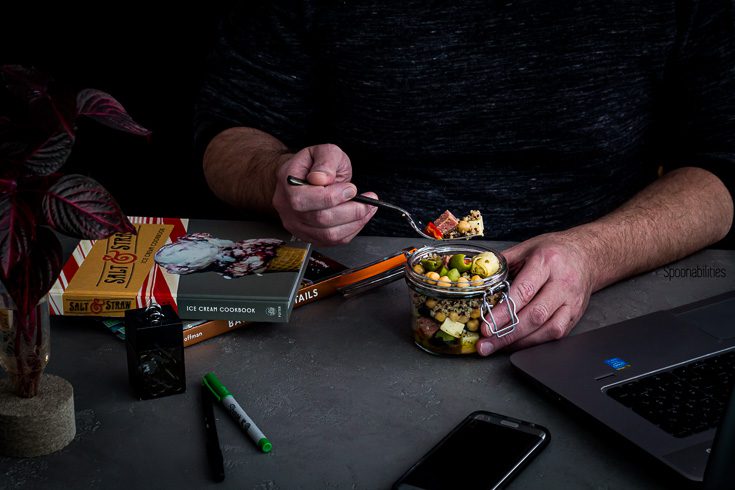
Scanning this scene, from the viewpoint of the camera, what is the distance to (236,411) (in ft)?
2.83

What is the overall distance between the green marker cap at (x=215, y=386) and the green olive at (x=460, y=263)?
1.07 ft

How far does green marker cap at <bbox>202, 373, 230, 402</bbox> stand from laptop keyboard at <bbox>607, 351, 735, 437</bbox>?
17.4 inches

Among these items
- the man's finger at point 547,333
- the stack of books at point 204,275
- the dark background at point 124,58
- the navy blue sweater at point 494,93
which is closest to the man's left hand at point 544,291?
the man's finger at point 547,333

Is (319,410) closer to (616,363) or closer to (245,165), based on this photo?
(616,363)

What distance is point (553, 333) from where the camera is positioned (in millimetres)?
1006

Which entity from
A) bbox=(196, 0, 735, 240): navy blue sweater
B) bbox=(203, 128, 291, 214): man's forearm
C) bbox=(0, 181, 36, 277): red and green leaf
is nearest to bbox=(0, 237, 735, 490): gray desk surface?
bbox=(0, 181, 36, 277): red and green leaf

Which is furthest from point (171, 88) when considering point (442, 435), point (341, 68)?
point (442, 435)

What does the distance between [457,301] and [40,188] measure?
50cm

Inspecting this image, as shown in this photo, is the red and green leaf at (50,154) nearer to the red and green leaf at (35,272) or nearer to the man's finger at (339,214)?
the red and green leaf at (35,272)

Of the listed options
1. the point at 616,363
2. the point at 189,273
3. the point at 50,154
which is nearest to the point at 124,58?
the point at 189,273

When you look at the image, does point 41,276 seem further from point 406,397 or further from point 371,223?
point 371,223

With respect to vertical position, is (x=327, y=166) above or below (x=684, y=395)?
above

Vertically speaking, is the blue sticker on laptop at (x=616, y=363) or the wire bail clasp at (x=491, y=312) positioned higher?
the wire bail clasp at (x=491, y=312)

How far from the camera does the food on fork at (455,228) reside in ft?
3.87
